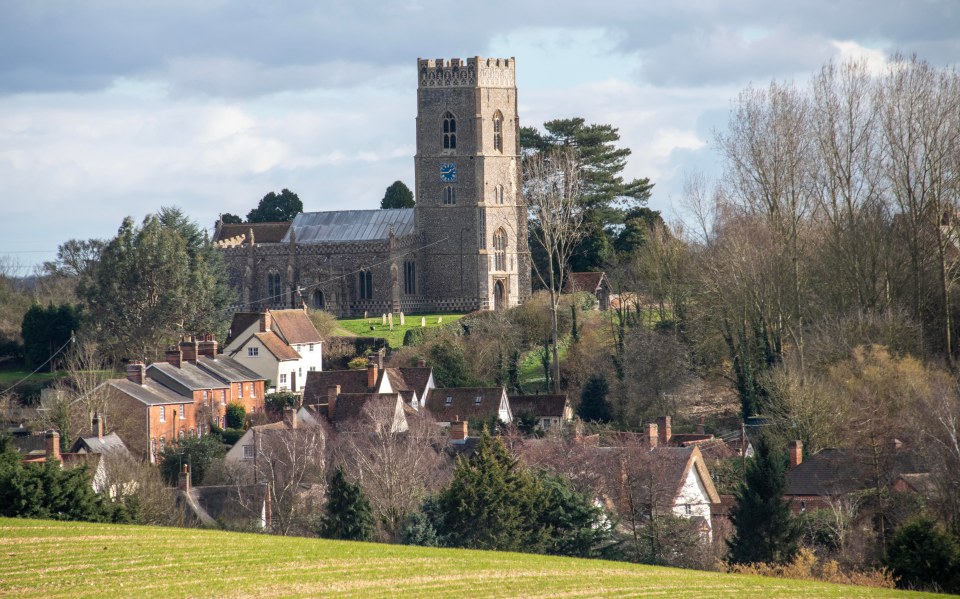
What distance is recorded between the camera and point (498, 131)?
77500 mm

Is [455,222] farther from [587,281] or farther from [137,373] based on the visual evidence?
[137,373]

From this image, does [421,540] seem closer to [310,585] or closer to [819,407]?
[310,585]

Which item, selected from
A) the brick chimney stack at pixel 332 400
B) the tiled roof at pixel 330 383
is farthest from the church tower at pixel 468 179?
the brick chimney stack at pixel 332 400

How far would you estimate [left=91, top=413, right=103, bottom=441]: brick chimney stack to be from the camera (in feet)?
151

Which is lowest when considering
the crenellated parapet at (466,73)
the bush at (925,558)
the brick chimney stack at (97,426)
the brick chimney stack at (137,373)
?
the bush at (925,558)

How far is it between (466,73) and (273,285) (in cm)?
1646

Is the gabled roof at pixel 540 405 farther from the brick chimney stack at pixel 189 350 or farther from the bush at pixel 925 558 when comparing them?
the bush at pixel 925 558

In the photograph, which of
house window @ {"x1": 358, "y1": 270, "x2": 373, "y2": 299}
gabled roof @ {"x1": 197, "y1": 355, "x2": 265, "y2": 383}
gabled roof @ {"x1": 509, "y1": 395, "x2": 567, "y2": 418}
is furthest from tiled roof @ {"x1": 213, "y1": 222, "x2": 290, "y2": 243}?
gabled roof @ {"x1": 509, "y1": 395, "x2": 567, "y2": 418}

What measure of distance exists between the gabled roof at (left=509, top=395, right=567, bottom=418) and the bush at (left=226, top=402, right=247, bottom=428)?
10.6m

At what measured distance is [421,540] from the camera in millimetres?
34406

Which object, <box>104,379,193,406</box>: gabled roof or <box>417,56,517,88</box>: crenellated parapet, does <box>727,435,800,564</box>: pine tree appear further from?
<box>417,56,517,88</box>: crenellated parapet

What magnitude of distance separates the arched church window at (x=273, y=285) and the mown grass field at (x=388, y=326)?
5.84 m

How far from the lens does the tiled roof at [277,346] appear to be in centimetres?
6188

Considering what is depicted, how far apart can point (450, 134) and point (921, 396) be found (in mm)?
43935
